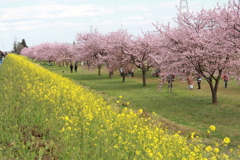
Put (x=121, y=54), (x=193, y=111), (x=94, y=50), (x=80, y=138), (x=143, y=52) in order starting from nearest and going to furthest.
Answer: (x=80, y=138) → (x=193, y=111) → (x=143, y=52) → (x=121, y=54) → (x=94, y=50)

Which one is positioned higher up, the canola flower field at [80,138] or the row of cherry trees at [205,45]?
the row of cherry trees at [205,45]

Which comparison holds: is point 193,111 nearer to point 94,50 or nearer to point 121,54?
point 121,54

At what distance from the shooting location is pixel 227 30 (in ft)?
51.2

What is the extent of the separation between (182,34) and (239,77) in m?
4.38

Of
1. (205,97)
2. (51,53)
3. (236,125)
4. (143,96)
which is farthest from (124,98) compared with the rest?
(51,53)

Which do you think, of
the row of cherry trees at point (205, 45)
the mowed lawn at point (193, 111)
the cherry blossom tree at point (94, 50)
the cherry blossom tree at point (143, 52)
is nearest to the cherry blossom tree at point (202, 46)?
the row of cherry trees at point (205, 45)

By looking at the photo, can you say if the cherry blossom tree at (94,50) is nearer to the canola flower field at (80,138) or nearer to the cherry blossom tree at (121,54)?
the cherry blossom tree at (121,54)

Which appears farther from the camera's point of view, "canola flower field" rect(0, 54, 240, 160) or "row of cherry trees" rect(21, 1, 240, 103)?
"row of cherry trees" rect(21, 1, 240, 103)

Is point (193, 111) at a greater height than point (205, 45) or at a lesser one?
lesser

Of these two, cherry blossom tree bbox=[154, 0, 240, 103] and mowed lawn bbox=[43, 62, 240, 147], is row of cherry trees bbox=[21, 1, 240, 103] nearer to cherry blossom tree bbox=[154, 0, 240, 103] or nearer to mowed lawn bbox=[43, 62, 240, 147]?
cherry blossom tree bbox=[154, 0, 240, 103]

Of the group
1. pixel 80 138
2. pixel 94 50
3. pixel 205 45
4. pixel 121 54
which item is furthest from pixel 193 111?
pixel 94 50

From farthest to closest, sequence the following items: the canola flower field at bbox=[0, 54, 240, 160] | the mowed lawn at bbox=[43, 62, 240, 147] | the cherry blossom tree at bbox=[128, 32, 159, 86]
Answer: the cherry blossom tree at bbox=[128, 32, 159, 86] < the mowed lawn at bbox=[43, 62, 240, 147] < the canola flower field at bbox=[0, 54, 240, 160]

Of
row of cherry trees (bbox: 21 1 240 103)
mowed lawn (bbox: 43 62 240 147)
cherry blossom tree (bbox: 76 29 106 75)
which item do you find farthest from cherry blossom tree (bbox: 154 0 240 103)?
cherry blossom tree (bbox: 76 29 106 75)

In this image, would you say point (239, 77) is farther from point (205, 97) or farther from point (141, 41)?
point (141, 41)
